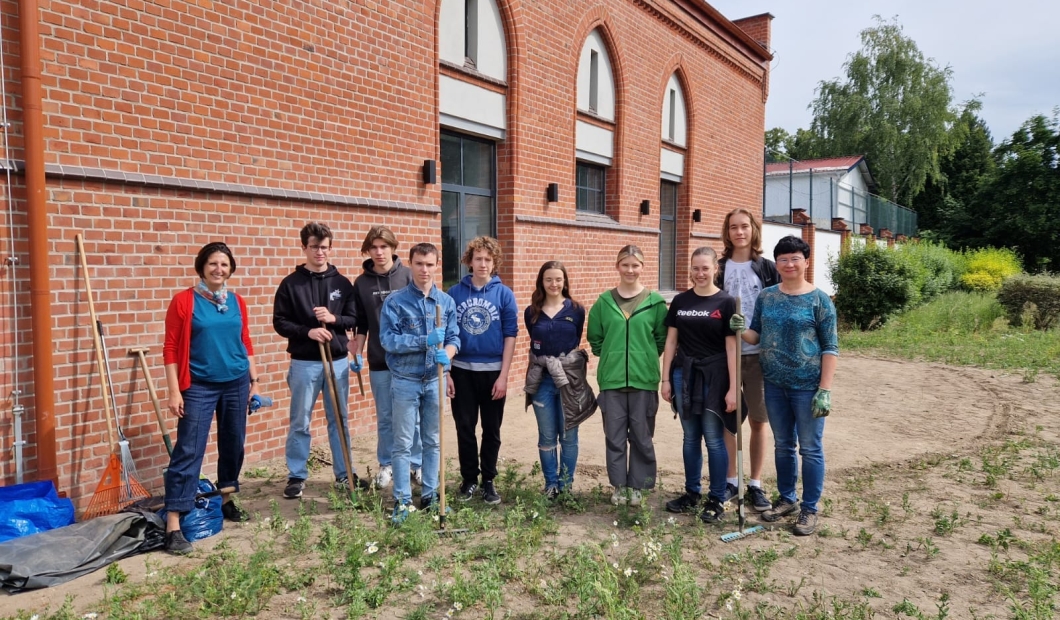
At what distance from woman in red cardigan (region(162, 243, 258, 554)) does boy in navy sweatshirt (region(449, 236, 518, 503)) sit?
1.41 m

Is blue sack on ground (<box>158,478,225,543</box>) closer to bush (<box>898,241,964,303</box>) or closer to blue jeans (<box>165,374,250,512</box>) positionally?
blue jeans (<box>165,374,250,512</box>)

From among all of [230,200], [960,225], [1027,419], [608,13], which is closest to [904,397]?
[1027,419]

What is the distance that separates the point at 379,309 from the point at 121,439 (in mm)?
1864

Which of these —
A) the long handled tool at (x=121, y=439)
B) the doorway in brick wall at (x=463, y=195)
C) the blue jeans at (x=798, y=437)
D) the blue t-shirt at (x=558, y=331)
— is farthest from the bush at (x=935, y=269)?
the long handled tool at (x=121, y=439)

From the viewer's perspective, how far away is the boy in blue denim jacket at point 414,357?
4.35 meters

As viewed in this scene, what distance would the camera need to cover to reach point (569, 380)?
4734 mm

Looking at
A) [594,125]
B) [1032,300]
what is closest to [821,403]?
[594,125]

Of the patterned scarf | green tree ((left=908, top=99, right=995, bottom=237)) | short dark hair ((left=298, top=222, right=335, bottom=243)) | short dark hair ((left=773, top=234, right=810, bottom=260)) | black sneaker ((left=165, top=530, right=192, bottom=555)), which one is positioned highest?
green tree ((left=908, top=99, right=995, bottom=237))

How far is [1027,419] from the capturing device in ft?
25.6

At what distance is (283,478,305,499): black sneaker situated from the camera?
4879 millimetres

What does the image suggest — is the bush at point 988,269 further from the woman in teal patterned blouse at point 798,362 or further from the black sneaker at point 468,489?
the black sneaker at point 468,489

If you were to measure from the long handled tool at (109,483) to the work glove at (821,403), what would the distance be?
430cm

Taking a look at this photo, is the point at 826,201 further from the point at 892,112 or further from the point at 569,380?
the point at 569,380

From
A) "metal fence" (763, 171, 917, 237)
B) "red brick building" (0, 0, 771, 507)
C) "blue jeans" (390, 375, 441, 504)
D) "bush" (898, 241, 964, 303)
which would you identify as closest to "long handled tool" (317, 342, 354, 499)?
"blue jeans" (390, 375, 441, 504)
